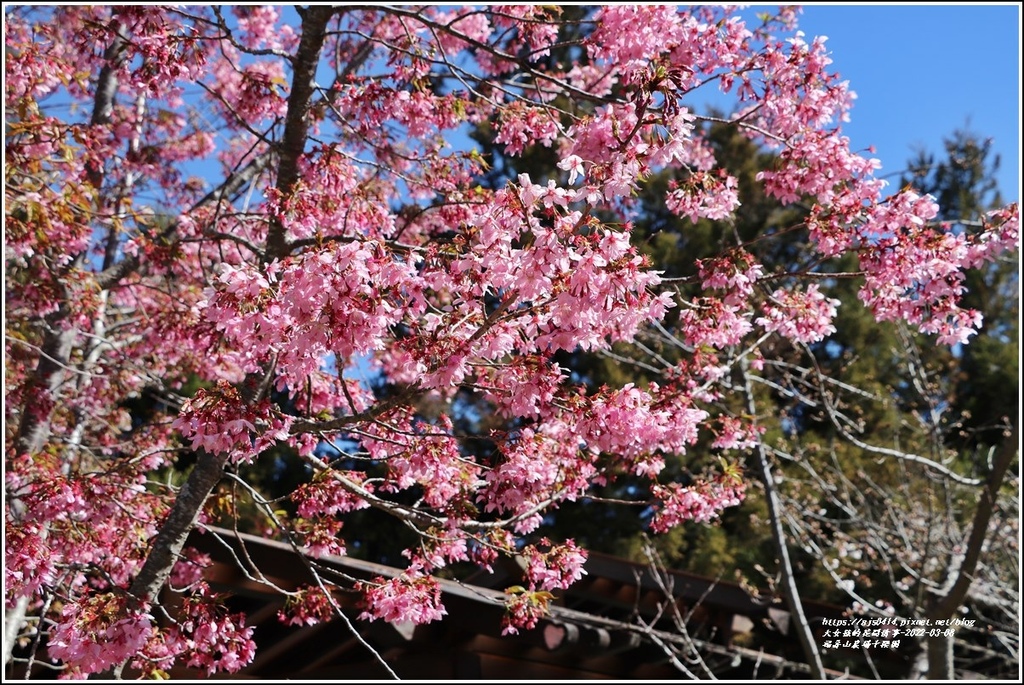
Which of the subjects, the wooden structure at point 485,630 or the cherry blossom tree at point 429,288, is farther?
the wooden structure at point 485,630

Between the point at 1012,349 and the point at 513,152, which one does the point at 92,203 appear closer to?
the point at 513,152

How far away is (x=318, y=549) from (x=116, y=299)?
14.8 ft

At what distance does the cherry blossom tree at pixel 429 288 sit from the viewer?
279 cm

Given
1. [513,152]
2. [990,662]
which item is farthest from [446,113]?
[990,662]

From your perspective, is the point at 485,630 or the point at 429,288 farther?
the point at 485,630

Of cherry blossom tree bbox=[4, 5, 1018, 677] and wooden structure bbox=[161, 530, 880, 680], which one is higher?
cherry blossom tree bbox=[4, 5, 1018, 677]

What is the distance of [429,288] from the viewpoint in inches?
143

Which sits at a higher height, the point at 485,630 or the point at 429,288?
the point at 429,288

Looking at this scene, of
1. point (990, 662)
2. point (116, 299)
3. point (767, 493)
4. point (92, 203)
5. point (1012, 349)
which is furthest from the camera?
point (1012, 349)

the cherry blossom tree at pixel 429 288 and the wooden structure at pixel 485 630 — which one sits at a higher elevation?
the cherry blossom tree at pixel 429 288

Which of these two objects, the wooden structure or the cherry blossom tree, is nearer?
the cherry blossom tree

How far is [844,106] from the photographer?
4.24 meters

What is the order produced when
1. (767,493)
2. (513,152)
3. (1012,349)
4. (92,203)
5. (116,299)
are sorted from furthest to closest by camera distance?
(1012,349), (116,299), (767,493), (92,203), (513,152)

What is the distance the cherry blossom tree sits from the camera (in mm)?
2789
